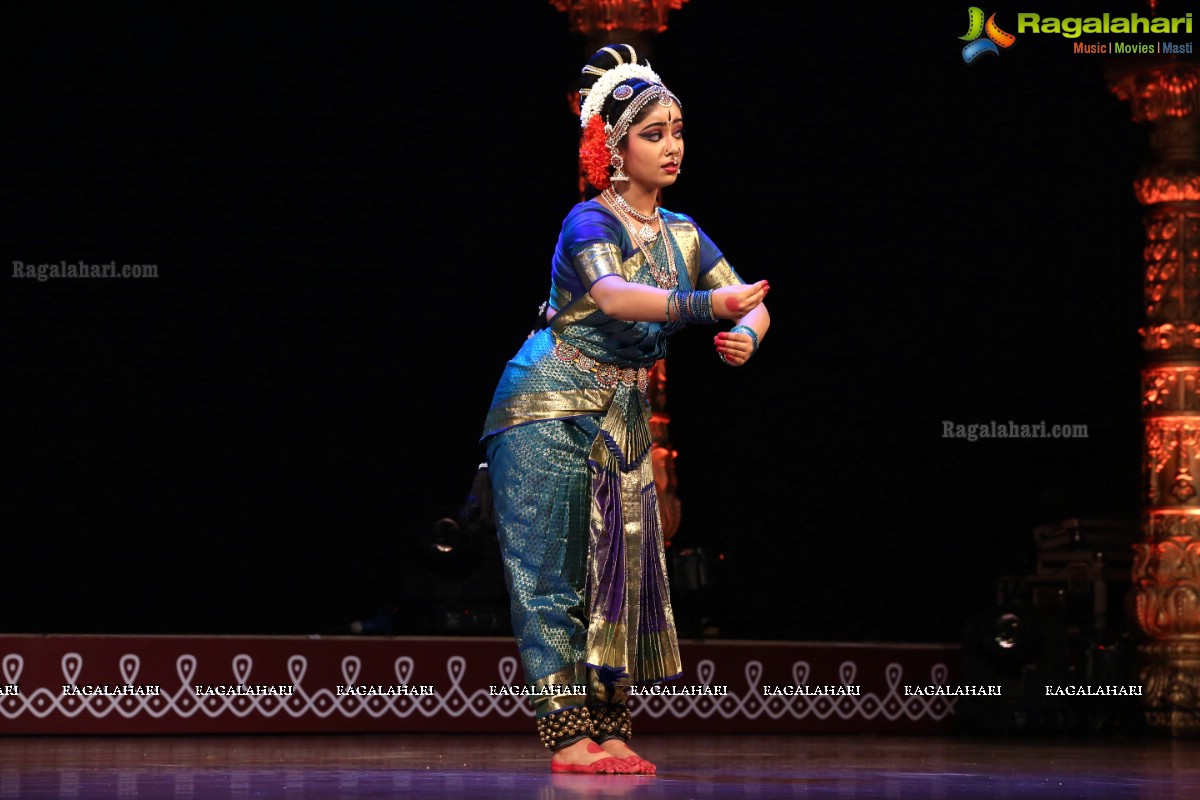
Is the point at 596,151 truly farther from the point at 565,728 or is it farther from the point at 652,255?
the point at 565,728

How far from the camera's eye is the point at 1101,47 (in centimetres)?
675

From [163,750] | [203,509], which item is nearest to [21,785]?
[163,750]

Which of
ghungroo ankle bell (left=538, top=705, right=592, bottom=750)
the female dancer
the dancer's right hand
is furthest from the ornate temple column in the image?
the dancer's right hand

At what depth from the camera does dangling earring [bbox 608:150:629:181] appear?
12.0ft

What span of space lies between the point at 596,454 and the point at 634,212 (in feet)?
1.65

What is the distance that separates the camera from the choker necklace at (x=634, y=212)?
3.66 meters

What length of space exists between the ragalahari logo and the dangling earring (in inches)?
160

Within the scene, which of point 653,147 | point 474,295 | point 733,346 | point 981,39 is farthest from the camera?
point 474,295

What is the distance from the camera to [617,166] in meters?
3.66

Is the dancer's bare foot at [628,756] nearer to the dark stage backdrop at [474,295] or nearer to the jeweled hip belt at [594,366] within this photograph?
the jeweled hip belt at [594,366]

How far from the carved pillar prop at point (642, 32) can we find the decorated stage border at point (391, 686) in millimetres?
561

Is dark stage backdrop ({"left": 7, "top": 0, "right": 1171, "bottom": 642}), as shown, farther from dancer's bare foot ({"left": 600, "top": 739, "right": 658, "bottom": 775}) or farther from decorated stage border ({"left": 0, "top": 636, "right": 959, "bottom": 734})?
dancer's bare foot ({"left": 600, "top": 739, "right": 658, "bottom": 775})

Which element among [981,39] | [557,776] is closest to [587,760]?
[557,776]

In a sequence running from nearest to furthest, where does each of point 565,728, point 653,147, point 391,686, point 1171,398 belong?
point 565,728
point 653,147
point 391,686
point 1171,398
